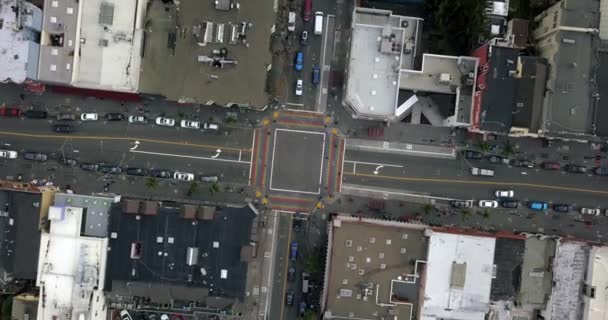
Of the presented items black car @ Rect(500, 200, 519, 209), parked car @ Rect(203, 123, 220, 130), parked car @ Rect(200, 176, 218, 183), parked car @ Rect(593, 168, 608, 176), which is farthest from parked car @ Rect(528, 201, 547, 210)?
parked car @ Rect(203, 123, 220, 130)

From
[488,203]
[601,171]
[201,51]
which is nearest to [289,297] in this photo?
[488,203]

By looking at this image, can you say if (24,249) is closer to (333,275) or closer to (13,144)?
(13,144)

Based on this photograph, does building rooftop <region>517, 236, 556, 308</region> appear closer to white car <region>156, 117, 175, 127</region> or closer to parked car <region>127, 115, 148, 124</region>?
white car <region>156, 117, 175, 127</region>

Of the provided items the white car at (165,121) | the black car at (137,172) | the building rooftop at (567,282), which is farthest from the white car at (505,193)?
the black car at (137,172)

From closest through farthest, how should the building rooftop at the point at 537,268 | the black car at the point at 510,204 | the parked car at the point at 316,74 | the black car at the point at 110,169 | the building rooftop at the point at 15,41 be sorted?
the building rooftop at the point at 15,41 < the building rooftop at the point at 537,268 < the black car at the point at 110,169 < the parked car at the point at 316,74 < the black car at the point at 510,204

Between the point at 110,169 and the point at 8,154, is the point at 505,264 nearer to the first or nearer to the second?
the point at 110,169

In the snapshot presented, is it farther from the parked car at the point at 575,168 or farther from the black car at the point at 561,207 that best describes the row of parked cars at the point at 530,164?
the black car at the point at 561,207
